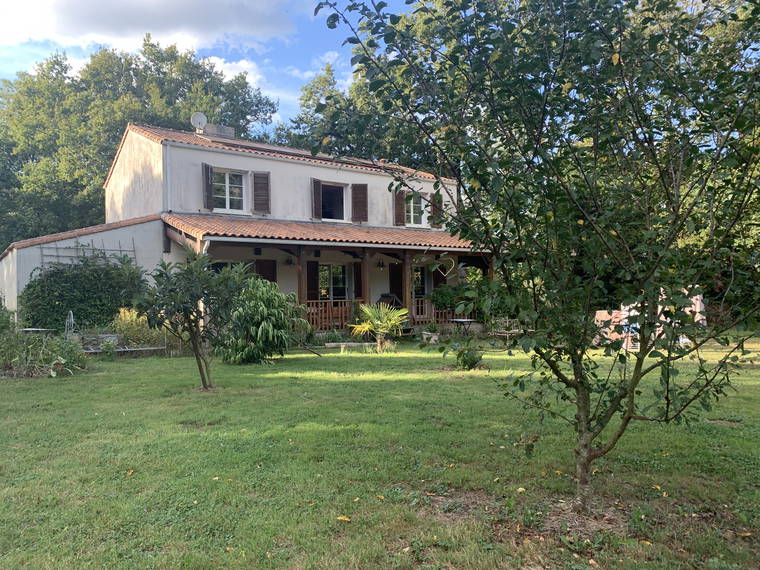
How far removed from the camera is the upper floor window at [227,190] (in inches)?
617

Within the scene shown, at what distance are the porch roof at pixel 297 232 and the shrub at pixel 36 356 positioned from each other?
402 cm

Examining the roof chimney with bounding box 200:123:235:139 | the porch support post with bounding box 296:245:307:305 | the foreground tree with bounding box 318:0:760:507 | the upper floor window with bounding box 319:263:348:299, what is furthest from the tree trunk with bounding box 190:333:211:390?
the roof chimney with bounding box 200:123:235:139

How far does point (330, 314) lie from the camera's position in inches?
596

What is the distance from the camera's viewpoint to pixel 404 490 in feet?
12.2

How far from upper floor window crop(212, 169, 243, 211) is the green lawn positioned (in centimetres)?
982

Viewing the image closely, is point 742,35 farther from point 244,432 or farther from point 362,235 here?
point 362,235

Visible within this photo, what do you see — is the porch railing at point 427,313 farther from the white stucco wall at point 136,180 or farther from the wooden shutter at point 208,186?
the white stucco wall at point 136,180

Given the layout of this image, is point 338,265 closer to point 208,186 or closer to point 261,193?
Result: point 261,193

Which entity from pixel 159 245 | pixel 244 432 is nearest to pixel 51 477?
pixel 244 432

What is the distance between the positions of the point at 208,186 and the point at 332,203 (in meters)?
4.67

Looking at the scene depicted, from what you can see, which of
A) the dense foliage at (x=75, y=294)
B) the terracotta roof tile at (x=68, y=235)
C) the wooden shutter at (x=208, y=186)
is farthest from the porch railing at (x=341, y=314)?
Result: the terracotta roof tile at (x=68, y=235)

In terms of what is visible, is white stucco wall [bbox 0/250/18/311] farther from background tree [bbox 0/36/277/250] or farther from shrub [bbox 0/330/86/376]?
background tree [bbox 0/36/277/250]

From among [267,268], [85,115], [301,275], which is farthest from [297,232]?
[85,115]

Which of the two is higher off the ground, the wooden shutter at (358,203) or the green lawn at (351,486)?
the wooden shutter at (358,203)
